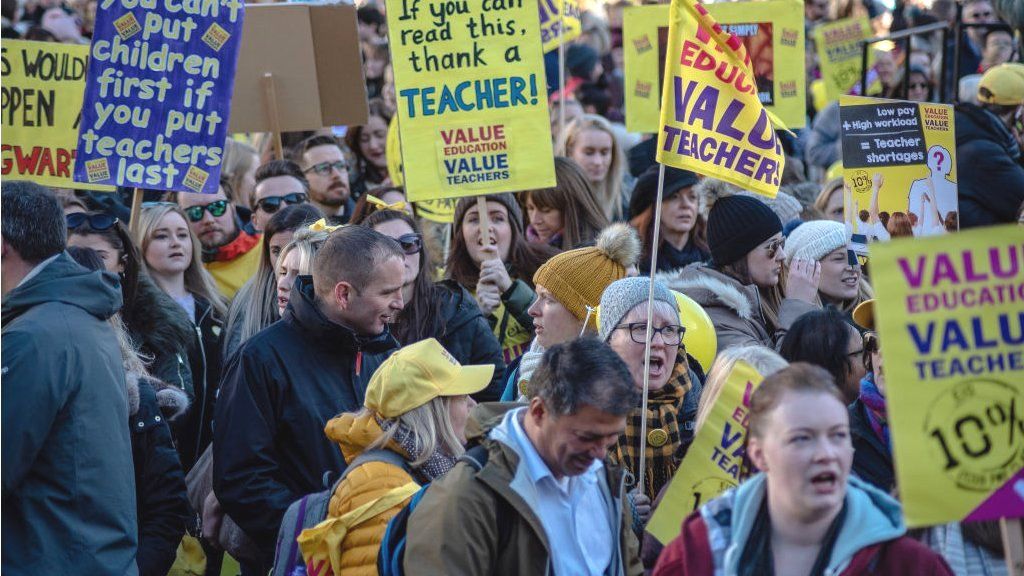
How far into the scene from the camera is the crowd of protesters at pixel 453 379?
13.3ft

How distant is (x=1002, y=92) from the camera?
30.1ft

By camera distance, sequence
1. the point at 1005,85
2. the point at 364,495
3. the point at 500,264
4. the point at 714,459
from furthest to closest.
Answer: the point at 1005,85
the point at 500,264
the point at 364,495
the point at 714,459

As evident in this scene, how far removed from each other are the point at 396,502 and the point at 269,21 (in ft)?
16.7

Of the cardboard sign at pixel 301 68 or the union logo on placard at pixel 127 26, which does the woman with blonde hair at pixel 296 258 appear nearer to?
the union logo on placard at pixel 127 26

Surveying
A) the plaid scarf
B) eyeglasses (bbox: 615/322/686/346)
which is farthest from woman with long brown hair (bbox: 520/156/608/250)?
the plaid scarf

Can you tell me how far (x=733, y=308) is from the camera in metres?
6.74

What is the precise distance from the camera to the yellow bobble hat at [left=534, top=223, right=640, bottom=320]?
238 inches

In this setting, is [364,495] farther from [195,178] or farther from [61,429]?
[195,178]

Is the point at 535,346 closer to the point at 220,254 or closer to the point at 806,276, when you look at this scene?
the point at 806,276

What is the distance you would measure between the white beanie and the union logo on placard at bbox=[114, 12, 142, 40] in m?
3.34

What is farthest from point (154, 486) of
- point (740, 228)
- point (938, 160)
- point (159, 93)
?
point (938, 160)

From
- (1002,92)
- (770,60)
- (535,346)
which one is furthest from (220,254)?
(1002,92)

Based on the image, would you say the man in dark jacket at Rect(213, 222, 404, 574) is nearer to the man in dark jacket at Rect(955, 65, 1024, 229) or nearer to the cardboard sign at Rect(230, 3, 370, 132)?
the cardboard sign at Rect(230, 3, 370, 132)

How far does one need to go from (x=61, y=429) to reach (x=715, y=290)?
3049 mm
